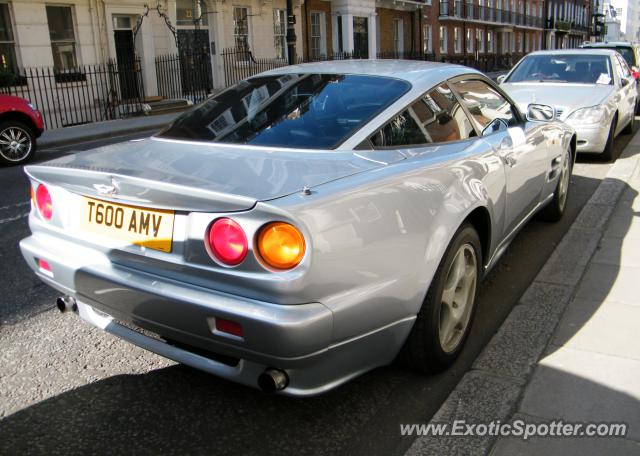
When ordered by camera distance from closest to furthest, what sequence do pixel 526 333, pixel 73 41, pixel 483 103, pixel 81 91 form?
pixel 526 333
pixel 483 103
pixel 73 41
pixel 81 91

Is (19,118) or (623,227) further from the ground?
(19,118)

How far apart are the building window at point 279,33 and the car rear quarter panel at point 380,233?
2114 centimetres

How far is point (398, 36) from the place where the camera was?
32594 mm

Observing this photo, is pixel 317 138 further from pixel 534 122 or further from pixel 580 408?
pixel 534 122

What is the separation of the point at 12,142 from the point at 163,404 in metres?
8.24

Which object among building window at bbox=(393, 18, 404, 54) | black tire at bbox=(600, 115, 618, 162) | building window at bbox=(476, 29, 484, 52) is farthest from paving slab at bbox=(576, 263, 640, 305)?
building window at bbox=(476, 29, 484, 52)

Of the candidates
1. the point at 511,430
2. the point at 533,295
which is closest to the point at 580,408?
the point at 511,430

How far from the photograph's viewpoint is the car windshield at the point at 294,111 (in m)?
2.93

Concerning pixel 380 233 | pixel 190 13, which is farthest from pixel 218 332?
pixel 190 13

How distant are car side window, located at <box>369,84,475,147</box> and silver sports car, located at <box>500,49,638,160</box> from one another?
480cm

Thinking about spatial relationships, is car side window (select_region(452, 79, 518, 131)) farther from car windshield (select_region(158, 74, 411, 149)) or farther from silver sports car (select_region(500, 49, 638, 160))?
silver sports car (select_region(500, 49, 638, 160))

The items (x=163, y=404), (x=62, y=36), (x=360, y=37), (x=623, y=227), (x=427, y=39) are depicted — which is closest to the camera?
(x=163, y=404)

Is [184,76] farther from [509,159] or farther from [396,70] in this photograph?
[509,159]

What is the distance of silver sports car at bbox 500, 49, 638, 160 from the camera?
7758 millimetres
